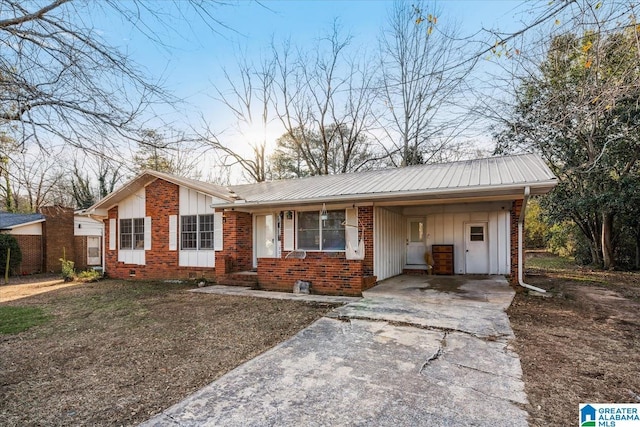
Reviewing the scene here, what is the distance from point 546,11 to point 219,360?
544 cm

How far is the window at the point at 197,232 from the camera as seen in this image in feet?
37.0

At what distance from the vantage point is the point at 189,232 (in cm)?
1161

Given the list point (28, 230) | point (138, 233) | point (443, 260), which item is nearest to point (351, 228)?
point (443, 260)

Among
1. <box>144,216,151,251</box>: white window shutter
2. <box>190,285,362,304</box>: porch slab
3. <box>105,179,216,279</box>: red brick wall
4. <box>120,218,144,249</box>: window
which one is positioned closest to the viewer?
<box>190,285,362,304</box>: porch slab

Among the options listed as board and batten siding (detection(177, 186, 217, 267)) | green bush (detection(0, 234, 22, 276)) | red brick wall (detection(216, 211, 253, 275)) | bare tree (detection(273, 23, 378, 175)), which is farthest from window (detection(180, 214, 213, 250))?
bare tree (detection(273, 23, 378, 175))

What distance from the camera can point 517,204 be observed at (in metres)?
9.14

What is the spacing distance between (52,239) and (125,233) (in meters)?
6.67

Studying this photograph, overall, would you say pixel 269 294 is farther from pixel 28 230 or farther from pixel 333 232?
pixel 28 230

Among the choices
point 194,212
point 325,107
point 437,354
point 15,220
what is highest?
point 325,107

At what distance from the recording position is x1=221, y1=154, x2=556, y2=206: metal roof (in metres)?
7.40

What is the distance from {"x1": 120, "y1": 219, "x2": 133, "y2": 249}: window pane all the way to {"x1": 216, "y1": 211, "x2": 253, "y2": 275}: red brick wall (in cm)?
426

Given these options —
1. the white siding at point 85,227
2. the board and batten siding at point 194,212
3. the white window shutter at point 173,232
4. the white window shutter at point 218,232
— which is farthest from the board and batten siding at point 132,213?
the white siding at point 85,227

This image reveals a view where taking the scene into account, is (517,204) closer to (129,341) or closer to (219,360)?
(219,360)

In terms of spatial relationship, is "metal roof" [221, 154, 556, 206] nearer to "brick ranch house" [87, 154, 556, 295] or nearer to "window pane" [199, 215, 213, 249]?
"brick ranch house" [87, 154, 556, 295]
